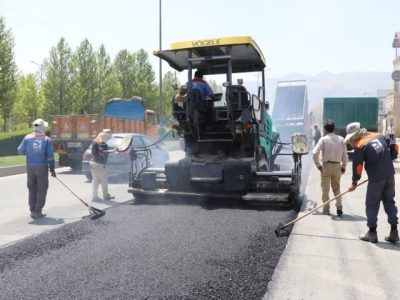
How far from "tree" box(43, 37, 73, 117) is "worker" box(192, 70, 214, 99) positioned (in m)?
23.3

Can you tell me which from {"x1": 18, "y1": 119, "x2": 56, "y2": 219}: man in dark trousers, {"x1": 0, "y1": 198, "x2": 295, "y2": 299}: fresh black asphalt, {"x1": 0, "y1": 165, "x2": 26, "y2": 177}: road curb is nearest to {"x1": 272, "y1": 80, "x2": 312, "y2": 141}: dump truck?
{"x1": 0, "y1": 165, "x2": 26, "y2": 177}: road curb

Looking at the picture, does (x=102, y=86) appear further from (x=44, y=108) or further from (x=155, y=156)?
(x=155, y=156)

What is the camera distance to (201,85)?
308 inches

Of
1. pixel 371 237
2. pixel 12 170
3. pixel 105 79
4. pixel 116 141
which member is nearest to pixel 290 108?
pixel 105 79

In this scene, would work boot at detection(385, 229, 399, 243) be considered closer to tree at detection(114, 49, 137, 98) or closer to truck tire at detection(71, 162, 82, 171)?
truck tire at detection(71, 162, 82, 171)

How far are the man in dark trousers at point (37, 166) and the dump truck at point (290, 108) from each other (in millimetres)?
18927

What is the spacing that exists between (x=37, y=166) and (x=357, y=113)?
17.4m

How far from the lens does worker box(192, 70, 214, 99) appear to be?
7.79m

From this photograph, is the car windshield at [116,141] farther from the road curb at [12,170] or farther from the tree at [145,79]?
the tree at [145,79]

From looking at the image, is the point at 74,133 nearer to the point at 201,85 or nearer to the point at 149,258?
the point at 201,85

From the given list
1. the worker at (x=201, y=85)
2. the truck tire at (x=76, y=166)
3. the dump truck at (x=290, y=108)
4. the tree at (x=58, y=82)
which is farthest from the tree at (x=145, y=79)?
the worker at (x=201, y=85)

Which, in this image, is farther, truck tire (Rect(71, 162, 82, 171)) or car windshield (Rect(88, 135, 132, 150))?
truck tire (Rect(71, 162, 82, 171))

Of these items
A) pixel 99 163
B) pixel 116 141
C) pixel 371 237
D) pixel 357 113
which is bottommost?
pixel 371 237

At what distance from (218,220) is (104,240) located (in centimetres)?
189
